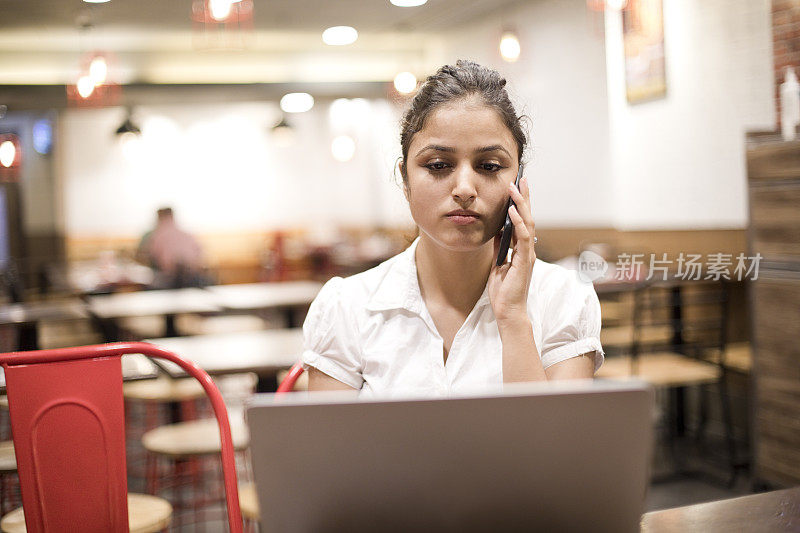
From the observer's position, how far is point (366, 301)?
1.41m

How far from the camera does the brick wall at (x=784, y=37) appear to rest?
11.9 ft

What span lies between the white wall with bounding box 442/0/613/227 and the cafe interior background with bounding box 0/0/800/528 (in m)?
0.02

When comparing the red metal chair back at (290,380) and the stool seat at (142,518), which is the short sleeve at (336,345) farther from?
the stool seat at (142,518)

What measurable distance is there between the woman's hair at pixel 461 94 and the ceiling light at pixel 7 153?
6.30 meters

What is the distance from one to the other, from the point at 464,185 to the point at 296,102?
9.08 m

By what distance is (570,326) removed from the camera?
1.34m

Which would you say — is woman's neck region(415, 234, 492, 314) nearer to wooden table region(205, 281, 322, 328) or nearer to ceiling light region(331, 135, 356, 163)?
wooden table region(205, 281, 322, 328)

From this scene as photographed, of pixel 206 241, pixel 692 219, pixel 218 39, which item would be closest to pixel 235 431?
pixel 692 219

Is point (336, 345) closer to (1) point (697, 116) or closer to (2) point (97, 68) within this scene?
(1) point (697, 116)

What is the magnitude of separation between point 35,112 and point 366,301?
9431 millimetres

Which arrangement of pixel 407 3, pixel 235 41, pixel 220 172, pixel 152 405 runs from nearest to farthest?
pixel 152 405, pixel 407 3, pixel 235 41, pixel 220 172

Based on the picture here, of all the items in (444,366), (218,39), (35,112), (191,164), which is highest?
(218,39)

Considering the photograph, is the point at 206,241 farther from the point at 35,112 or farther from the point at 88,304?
the point at 88,304

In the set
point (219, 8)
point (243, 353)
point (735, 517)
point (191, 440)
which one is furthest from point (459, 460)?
point (219, 8)
